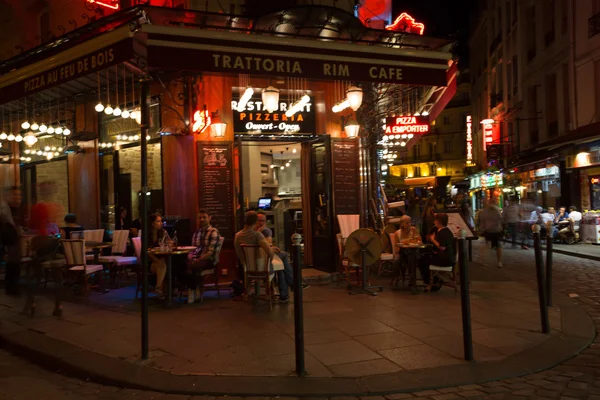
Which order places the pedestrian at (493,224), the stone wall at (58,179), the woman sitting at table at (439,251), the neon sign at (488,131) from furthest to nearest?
the neon sign at (488,131)
the stone wall at (58,179)
the pedestrian at (493,224)
the woman sitting at table at (439,251)

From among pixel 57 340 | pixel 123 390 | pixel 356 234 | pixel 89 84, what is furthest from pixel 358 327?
pixel 89 84

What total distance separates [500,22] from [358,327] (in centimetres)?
2994

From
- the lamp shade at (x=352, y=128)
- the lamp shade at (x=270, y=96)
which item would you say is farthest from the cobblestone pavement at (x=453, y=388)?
the lamp shade at (x=352, y=128)

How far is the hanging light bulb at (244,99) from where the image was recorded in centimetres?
907

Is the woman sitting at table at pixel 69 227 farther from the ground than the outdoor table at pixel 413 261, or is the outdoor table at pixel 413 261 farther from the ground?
the woman sitting at table at pixel 69 227

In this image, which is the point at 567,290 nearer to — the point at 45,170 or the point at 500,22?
the point at 45,170

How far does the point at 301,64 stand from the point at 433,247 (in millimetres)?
4527

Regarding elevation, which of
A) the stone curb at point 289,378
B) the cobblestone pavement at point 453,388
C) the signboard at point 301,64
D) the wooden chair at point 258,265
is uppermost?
the signboard at point 301,64

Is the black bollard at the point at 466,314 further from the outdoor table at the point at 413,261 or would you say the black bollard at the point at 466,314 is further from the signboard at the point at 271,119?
the signboard at the point at 271,119

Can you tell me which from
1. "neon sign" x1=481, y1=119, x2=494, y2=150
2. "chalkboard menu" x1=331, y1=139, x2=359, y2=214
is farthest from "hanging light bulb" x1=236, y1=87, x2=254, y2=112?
"neon sign" x1=481, y1=119, x2=494, y2=150

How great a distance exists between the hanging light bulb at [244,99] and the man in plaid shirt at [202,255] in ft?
8.00

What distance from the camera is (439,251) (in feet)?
28.0

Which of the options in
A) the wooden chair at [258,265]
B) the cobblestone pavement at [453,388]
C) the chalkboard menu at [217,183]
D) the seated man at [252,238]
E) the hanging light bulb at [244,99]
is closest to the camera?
the cobblestone pavement at [453,388]

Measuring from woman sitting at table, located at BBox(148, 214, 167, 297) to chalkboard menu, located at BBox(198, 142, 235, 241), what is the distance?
1035 millimetres
